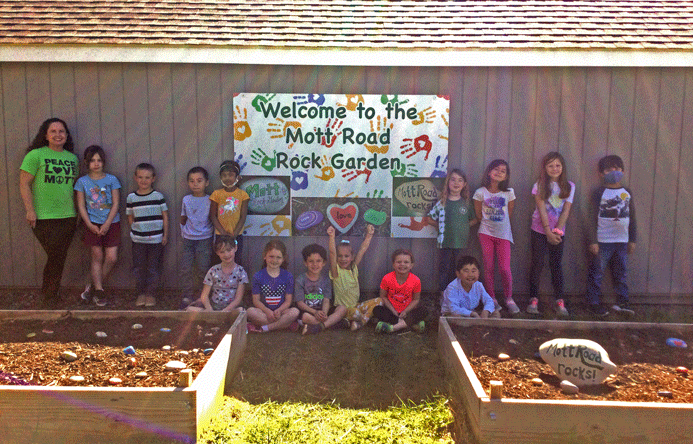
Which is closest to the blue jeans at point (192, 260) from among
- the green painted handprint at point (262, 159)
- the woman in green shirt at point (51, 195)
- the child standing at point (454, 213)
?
the green painted handprint at point (262, 159)

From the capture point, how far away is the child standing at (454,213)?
224 inches

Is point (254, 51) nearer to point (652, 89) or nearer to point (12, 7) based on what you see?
point (12, 7)

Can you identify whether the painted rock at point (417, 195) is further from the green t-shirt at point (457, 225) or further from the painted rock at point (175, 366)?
the painted rock at point (175, 366)

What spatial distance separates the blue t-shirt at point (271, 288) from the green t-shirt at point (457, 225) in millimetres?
1853

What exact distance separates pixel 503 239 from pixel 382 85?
85.5 inches

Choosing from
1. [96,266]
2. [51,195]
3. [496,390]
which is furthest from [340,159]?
[496,390]

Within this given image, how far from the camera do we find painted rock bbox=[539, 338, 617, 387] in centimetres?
331

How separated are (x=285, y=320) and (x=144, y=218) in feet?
6.69

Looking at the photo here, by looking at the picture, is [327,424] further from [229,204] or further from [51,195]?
[51,195]

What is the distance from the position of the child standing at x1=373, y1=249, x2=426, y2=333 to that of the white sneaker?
1.30 m

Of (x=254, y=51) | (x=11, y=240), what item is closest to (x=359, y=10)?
(x=254, y=51)

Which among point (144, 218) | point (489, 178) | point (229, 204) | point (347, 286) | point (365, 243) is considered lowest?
point (347, 286)

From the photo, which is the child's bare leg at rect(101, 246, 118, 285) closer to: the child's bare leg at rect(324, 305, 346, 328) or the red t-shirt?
the child's bare leg at rect(324, 305, 346, 328)

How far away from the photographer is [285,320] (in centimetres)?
498
